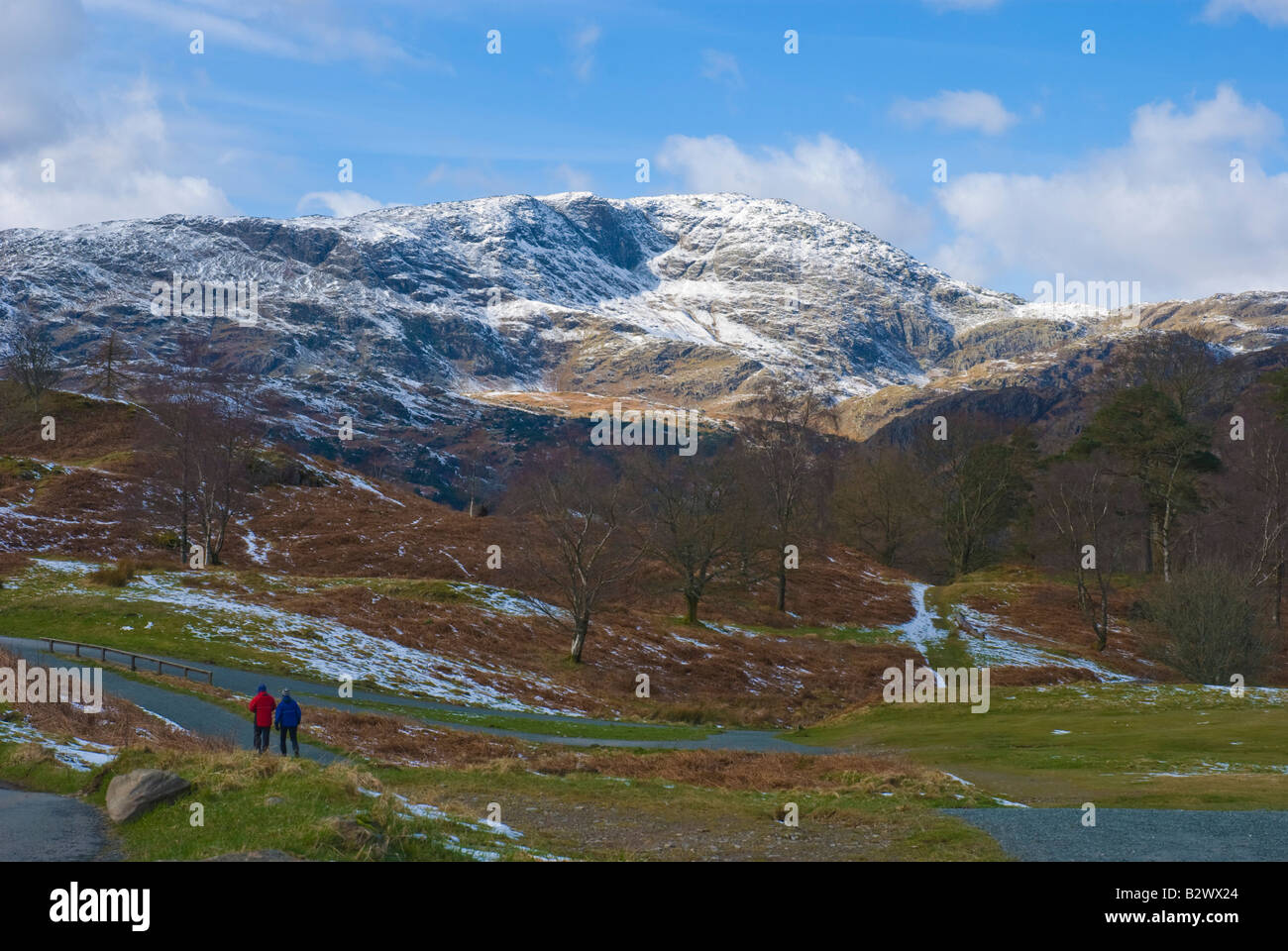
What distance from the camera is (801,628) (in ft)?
220

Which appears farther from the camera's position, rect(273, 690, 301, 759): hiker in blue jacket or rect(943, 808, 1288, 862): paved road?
rect(273, 690, 301, 759): hiker in blue jacket

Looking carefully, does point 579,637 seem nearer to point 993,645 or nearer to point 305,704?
point 305,704

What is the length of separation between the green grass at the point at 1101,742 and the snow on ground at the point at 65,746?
64.7ft

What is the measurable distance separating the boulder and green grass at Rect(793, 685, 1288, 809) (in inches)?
692

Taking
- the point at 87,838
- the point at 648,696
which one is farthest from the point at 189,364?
the point at 87,838

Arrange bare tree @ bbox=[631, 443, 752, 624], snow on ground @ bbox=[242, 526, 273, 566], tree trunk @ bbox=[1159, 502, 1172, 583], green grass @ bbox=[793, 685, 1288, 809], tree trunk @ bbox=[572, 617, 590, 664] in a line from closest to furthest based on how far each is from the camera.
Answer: green grass @ bbox=[793, 685, 1288, 809]
tree trunk @ bbox=[572, 617, 590, 664]
bare tree @ bbox=[631, 443, 752, 624]
snow on ground @ bbox=[242, 526, 273, 566]
tree trunk @ bbox=[1159, 502, 1172, 583]

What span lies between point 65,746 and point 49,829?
6.10 metres

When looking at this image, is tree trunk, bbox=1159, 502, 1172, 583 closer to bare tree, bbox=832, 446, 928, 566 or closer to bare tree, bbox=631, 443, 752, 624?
bare tree, bbox=832, 446, 928, 566

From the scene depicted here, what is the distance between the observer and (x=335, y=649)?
4388 cm

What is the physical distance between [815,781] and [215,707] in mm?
18331

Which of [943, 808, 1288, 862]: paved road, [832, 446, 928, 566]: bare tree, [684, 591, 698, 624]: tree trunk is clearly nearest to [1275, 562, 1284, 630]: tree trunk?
[832, 446, 928, 566]: bare tree

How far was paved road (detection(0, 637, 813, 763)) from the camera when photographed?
89.5ft
